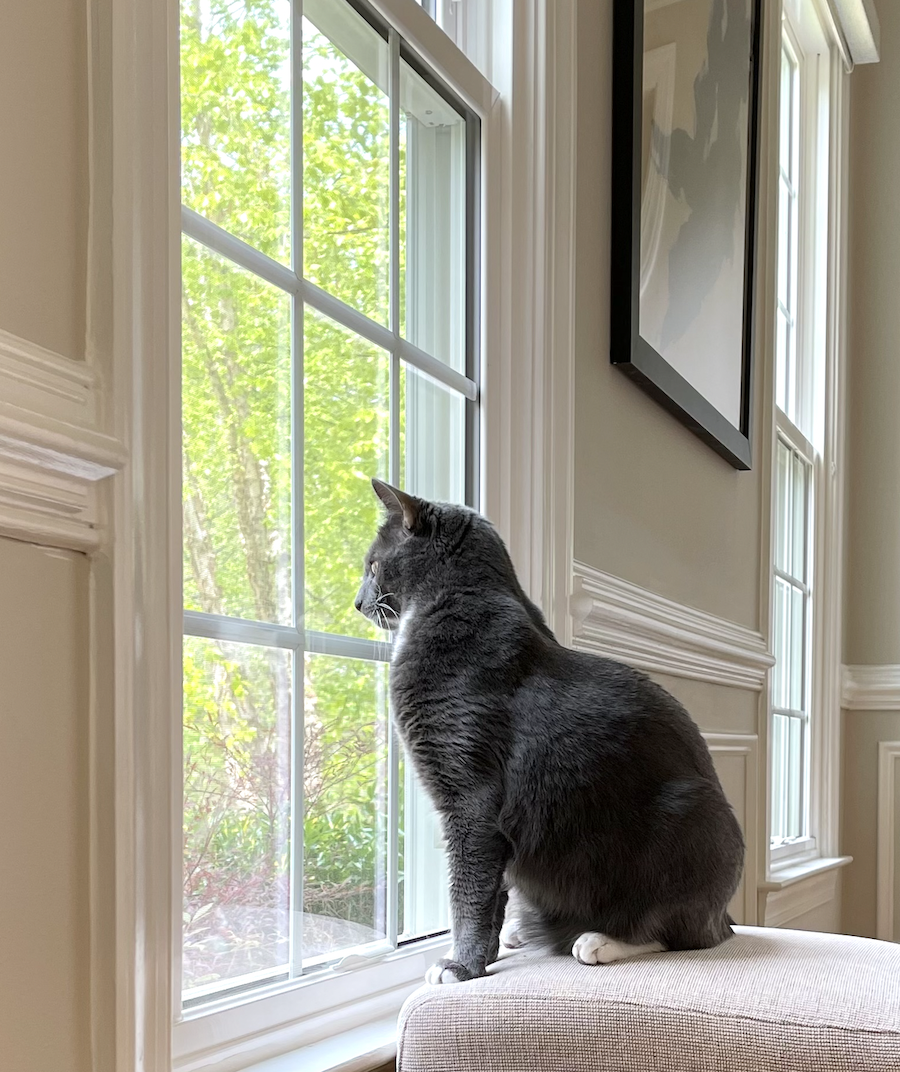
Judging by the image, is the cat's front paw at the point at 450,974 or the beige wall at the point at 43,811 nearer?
the beige wall at the point at 43,811

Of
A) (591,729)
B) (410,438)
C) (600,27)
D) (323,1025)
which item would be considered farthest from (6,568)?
(600,27)

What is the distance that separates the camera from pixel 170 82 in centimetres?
88

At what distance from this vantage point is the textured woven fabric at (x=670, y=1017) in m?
0.85

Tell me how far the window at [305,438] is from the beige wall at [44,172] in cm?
31

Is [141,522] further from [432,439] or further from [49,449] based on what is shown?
[432,439]

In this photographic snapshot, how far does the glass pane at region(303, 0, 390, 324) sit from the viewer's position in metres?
1.30

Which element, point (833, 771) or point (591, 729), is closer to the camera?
point (591, 729)

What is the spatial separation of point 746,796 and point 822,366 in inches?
59.9

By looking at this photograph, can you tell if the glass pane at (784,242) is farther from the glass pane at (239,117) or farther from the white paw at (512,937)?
the white paw at (512,937)

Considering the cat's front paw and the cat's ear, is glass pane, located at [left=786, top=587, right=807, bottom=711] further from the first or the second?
the cat's front paw

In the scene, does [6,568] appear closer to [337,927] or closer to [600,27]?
[337,927]

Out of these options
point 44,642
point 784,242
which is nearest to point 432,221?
point 44,642

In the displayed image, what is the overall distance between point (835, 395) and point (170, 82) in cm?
308

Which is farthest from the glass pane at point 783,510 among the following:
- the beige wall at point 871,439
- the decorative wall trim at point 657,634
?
the decorative wall trim at point 657,634
